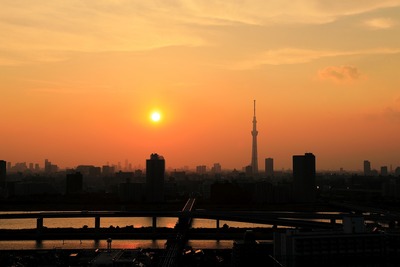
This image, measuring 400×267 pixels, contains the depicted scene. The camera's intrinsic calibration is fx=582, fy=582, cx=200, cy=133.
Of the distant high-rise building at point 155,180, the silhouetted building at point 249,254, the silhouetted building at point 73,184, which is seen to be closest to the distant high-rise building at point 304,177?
the distant high-rise building at point 155,180

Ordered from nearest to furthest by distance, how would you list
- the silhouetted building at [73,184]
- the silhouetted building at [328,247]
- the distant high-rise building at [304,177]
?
1. the silhouetted building at [328,247]
2. the distant high-rise building at [304,177]
3. the silhouetted building at [73,184]

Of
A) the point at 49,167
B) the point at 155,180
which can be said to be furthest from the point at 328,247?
the point at 49,167

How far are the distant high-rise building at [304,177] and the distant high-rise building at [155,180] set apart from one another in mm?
9764

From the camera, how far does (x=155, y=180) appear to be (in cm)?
4303

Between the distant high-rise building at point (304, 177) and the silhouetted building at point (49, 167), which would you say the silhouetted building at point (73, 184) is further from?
the silhouetted building at point (49, 167)

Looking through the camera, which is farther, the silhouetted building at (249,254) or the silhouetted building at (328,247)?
the silhouetted building at (249,254)

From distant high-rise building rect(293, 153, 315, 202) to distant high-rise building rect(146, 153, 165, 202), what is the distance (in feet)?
32.0

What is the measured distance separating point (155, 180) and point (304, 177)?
430 inches

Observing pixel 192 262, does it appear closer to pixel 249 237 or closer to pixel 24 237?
pixel 249 237

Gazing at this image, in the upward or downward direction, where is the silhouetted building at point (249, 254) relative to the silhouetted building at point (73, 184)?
downward

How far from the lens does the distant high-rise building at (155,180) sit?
1626 inches

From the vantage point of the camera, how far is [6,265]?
14227 mm

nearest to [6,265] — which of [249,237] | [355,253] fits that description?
[249,237]

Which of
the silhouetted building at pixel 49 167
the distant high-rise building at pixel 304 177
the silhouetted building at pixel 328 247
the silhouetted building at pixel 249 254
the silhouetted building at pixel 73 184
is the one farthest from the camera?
the silhouetted building at pixel 49 167
